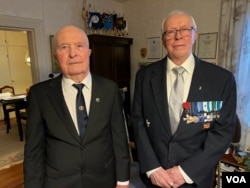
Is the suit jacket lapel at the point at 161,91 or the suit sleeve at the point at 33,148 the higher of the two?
the suit jacket lapel at the point at 161,91

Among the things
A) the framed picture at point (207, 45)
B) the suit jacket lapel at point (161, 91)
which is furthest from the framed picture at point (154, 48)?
the suit jacket lapel at point (161, 91)

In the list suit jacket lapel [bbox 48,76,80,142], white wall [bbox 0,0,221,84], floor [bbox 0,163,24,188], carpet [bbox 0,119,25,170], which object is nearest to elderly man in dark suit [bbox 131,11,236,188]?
suit jacket lapel [bbox 48,76,80,142]

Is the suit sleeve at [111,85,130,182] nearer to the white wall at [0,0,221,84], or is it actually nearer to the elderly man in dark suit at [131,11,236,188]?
the elderly man in dark suit at [131,11,236,188]

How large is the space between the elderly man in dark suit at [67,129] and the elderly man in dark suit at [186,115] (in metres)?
0.28

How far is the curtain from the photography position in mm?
2336

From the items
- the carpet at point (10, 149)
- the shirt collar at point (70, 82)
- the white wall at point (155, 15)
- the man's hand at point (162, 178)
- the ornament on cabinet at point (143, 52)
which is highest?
the white wall at point (155, 15)

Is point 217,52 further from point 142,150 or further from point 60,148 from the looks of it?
point 60,148

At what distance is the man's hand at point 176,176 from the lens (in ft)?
3.45

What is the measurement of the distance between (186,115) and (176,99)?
0.33 feet

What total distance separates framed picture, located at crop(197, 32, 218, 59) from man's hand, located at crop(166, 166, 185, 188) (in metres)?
2.12

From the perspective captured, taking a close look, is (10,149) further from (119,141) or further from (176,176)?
(176,176)

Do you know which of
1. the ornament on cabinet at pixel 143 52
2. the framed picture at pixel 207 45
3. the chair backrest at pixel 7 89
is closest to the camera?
the framed picture at pixel 207 45

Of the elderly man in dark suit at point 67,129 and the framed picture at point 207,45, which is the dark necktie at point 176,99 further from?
the framed picture at point 207,45

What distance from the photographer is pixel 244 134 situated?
2.42m
